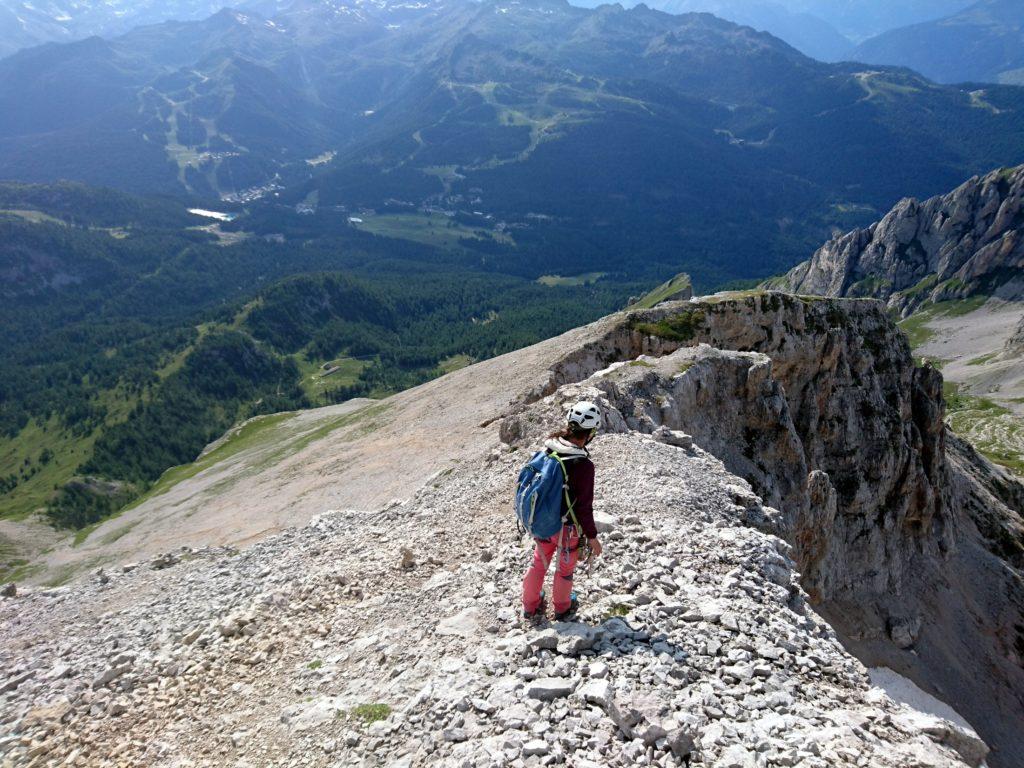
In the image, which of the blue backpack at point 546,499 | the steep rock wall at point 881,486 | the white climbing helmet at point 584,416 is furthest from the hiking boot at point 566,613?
the steep rock wall at point 881,486

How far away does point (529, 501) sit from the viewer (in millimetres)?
12203

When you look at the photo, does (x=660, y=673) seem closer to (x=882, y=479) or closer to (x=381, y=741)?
(x=381, y=741)

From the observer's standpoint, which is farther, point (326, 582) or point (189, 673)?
point (326, 582)

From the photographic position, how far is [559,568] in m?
12.3

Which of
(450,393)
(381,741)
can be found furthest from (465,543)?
(450,393)

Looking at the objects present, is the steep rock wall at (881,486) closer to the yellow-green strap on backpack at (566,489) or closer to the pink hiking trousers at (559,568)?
the pink hiking trousers at (559,568)

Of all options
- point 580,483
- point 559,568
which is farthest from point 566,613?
point 580,483

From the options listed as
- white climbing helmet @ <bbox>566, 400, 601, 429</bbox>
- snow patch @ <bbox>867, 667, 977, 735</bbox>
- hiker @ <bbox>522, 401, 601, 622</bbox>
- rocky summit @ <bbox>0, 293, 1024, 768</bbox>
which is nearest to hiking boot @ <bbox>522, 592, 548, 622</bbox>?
hiker @ <bbox>522, 401, 601, 622</bbox>

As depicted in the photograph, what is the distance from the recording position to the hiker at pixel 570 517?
12.1 metres

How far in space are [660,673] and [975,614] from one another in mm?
65158

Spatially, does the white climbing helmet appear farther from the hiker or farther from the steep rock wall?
the steep rock wall

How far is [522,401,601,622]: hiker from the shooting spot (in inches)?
476

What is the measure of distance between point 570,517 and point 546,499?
60 centimetres

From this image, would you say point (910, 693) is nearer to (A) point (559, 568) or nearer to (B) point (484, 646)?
(A) point (559, 568)
